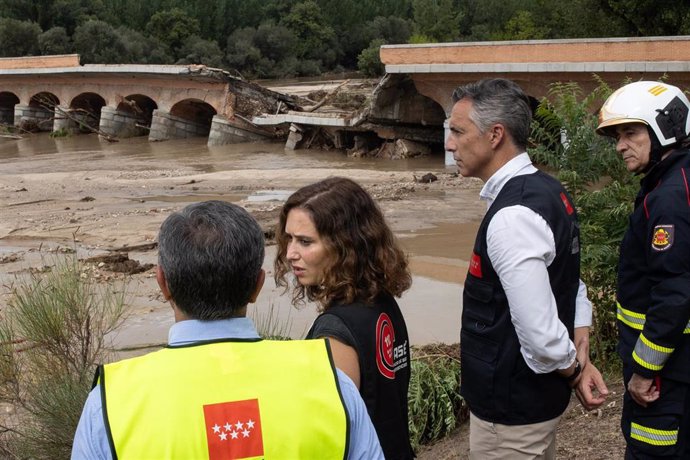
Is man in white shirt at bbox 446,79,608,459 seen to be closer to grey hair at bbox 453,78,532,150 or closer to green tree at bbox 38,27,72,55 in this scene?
grey hair at bbox 453,78,532,150

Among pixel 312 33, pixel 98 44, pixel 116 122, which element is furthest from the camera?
pixel 312 33

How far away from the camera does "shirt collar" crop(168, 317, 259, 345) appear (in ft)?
5.73

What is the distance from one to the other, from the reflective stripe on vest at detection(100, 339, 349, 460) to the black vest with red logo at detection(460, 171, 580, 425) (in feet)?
3.85

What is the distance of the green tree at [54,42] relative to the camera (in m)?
52.6

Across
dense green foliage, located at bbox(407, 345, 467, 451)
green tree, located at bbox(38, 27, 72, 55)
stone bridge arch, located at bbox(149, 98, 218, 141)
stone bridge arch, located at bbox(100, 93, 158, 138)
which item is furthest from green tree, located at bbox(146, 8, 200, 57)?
dense green foliage, located at bbox(407, 345, 467, 451)

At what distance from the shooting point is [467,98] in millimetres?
2871

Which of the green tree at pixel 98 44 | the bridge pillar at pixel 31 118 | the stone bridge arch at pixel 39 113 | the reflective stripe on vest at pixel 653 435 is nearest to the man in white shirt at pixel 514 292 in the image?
the reflective stripe on vest at pixel 653 435

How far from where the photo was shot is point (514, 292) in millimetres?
2613

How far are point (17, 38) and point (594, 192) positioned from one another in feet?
171

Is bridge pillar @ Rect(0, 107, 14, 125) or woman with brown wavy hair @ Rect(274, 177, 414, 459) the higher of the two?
woman with brown wavy hair @ Rect(274, 177, 414, 459)

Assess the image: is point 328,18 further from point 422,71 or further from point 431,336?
point 431,336

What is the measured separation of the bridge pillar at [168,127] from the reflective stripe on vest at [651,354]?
30.3 meters

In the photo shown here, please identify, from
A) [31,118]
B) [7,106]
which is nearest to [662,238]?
[31,118]

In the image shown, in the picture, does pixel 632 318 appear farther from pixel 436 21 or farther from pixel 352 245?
pixel 436 21
